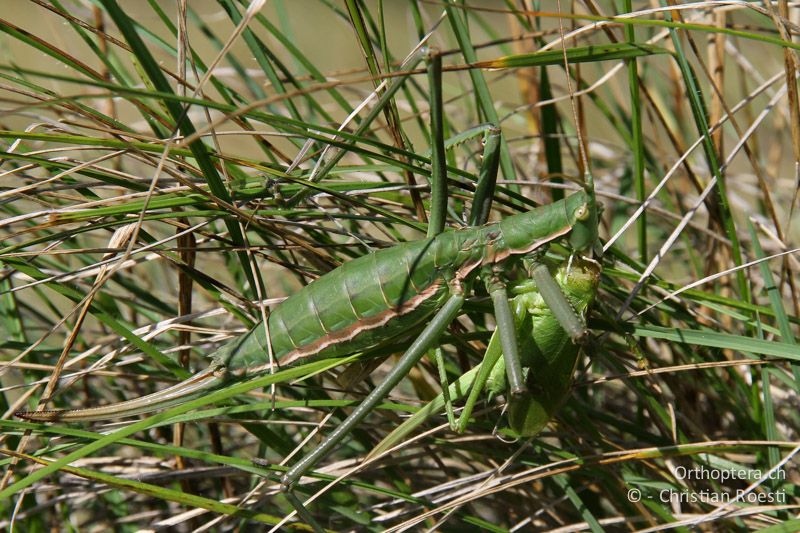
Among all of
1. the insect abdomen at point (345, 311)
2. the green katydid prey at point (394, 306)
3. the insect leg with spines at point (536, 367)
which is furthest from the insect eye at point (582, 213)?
the insect abdomen at point (345, 311)

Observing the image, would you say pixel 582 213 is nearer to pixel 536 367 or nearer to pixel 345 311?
pixel 536 367

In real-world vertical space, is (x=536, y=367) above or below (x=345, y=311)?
below

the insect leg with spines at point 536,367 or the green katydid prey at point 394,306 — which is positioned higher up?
the green katydid prey at point 394,306

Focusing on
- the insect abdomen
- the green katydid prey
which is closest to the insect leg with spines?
the green katydid prey

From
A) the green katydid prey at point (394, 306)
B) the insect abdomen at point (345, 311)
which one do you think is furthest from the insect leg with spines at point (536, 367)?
the insect abdomen at point (345, 311)

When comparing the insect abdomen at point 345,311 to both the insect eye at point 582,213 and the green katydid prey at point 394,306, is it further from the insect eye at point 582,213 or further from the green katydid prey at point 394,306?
the insect eye at point 582,213

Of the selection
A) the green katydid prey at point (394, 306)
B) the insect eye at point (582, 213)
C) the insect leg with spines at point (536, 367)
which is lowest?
the insect leg with spines at point (536, 367)

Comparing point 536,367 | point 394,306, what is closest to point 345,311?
point 394,306

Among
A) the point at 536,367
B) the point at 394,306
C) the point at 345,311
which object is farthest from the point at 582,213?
the point at 345,311

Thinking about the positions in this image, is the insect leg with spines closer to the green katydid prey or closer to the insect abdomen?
the green katydid prey
